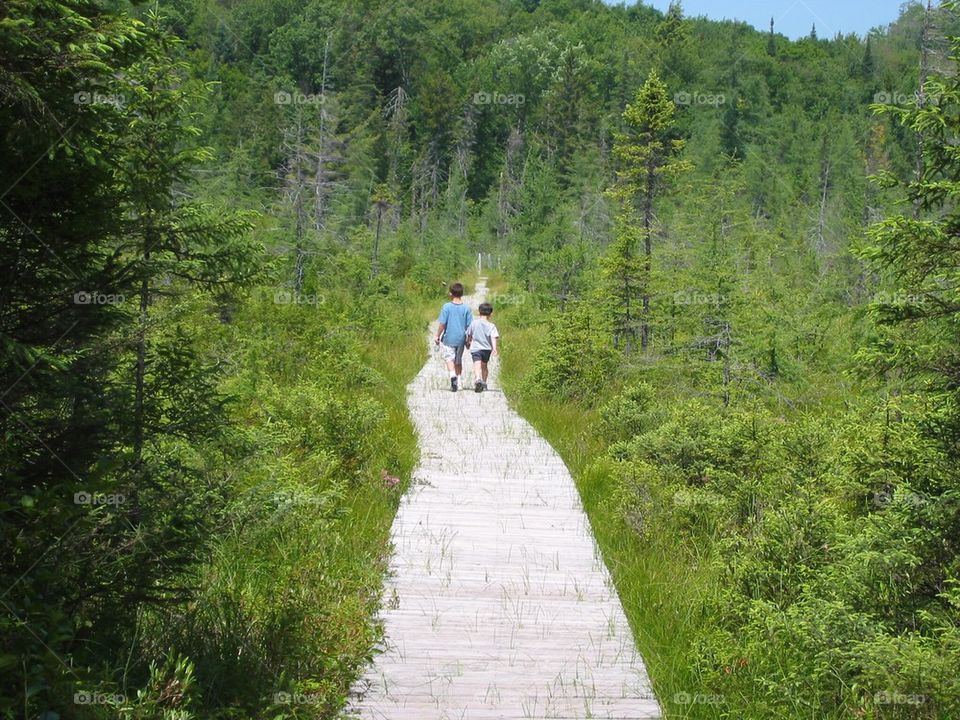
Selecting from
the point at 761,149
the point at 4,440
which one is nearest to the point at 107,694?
the point at 4,440

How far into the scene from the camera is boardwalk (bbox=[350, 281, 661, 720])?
4.45 m

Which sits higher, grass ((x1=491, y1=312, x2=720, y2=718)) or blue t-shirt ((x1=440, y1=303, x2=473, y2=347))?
blue t-shirt ((x1=440, y1=303, x2=473, y2=347))

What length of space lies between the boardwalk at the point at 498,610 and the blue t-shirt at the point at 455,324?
4539 mm

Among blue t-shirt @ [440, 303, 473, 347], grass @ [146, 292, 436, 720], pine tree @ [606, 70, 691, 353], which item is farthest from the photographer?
pine tree @ [606, 70, 691, 353]

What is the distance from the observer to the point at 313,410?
8.85 m

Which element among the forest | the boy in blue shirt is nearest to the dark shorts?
the boy in blue shirt

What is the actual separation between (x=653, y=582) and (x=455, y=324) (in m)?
8.36

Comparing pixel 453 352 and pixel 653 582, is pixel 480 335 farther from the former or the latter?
pixel 653 582

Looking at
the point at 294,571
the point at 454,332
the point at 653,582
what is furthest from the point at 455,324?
the point at 294,571

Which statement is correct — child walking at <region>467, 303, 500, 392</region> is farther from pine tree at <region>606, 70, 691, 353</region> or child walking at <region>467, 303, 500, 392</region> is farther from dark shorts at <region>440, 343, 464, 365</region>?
pine tree at <region>606, 70, 691, 353</region>

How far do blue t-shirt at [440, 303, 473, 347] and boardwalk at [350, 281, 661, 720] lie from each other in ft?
14.9

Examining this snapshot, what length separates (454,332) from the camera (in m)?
13.8

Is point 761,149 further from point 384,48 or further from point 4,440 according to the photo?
point 4,440

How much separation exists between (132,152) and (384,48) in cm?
9261
